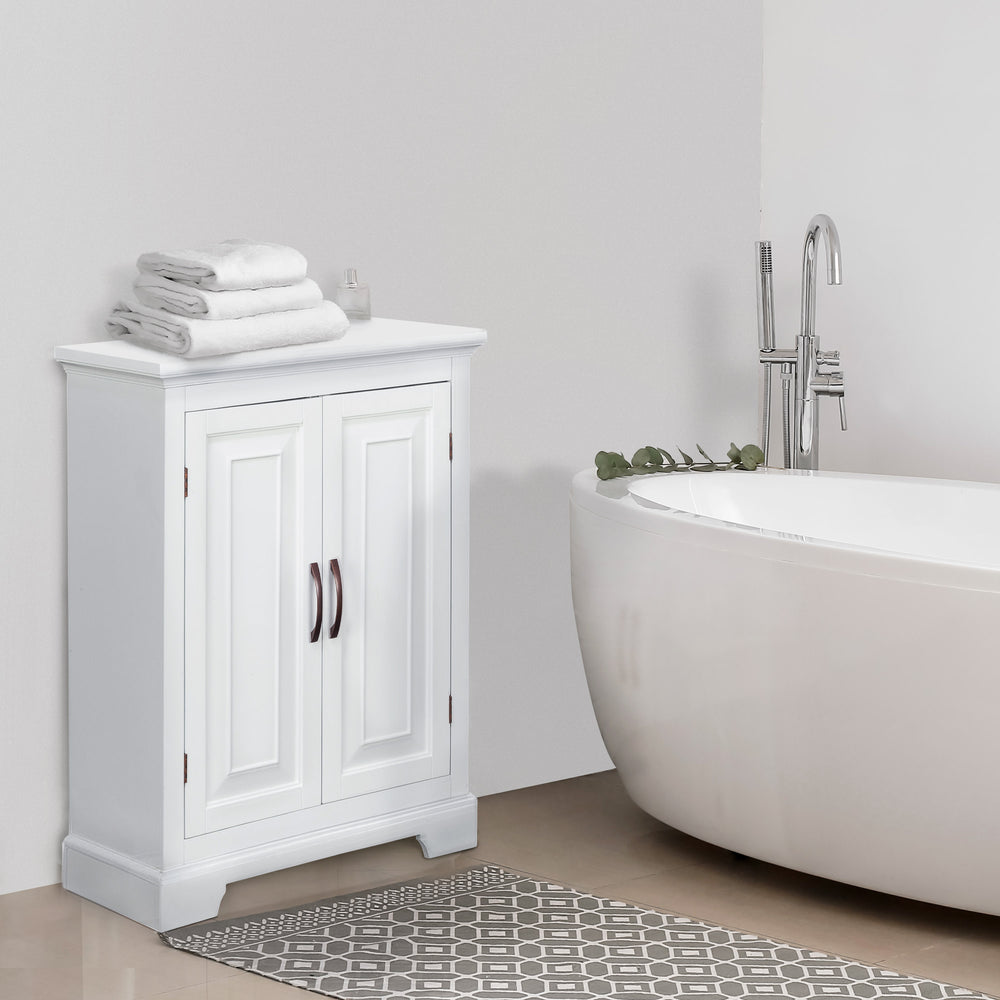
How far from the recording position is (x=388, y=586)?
298 centimetres

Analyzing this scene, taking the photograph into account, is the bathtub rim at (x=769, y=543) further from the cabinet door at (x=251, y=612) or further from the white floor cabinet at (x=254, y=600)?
the cabinet door at (x=251, y=612)

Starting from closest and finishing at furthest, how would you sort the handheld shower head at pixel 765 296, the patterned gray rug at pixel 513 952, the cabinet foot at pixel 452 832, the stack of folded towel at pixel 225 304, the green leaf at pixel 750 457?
1. the patterned gray rug at pixel 513 952
2. the stack of folded towel at pixel 225 304
3. the cabinet foot at pixel 452 832
4. the green leaf at pixel 750 457
5. the handheld shower head at pixel 765 296

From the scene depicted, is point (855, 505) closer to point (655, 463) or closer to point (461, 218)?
point (655, 463)

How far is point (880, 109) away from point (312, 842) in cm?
204

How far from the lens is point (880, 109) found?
3.71 meters

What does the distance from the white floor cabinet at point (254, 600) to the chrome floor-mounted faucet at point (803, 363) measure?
898mm

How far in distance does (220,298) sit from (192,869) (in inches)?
36.8

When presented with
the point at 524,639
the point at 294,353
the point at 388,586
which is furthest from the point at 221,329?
the point at 524,639

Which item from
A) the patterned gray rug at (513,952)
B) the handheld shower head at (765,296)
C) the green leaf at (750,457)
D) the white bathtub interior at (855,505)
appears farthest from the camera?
the handheld shower head at (765,296)

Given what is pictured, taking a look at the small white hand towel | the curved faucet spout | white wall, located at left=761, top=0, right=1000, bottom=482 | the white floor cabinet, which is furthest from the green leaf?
the small white hand towel

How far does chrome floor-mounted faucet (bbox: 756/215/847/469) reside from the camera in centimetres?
357

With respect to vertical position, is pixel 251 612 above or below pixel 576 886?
above

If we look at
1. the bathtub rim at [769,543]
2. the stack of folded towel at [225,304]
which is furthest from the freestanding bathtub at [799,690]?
the stack of folded towel at [225,304]

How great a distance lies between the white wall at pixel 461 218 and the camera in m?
2.84
